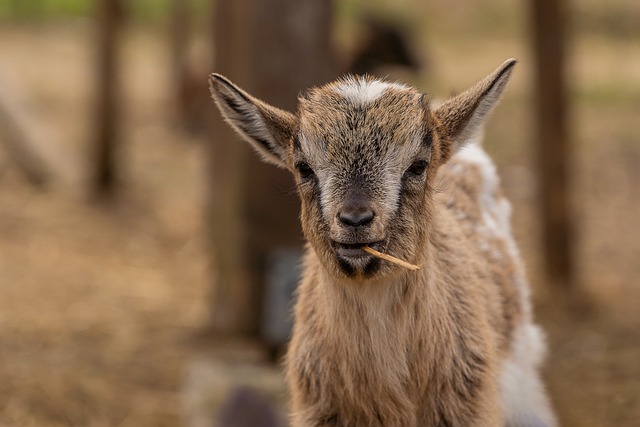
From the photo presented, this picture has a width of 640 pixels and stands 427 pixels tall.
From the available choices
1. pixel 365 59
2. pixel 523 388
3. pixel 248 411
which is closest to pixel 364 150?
pixel 523 388

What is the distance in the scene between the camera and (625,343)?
27.8ft

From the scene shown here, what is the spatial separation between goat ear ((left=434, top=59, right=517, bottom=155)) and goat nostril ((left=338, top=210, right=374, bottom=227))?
647 mm

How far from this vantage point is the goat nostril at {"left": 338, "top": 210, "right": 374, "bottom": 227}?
3.67 m

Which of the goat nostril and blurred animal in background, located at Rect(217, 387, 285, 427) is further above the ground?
the goat nostril

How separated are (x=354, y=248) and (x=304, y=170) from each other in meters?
0.43

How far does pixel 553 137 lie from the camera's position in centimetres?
923

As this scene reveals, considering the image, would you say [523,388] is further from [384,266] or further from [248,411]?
[248,411]

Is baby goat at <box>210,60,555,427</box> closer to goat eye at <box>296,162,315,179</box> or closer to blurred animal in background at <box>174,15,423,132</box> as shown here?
goat eye at <box>296,162,315,179</box>

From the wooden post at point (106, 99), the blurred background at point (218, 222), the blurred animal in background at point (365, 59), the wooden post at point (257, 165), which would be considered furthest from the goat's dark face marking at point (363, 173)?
the blurred animal in background at point (365, 59)

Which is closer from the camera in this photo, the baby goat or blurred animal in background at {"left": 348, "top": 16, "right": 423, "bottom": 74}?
the baby goat

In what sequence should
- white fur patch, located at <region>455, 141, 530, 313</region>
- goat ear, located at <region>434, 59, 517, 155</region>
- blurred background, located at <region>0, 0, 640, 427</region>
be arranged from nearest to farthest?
goat ear, located at <region>434, 59, 517, 155</region>, white fur patch, located at <region>455, 141, 530, 313</region>, blurred background, located at <region>0, 0, 640, 427</region>

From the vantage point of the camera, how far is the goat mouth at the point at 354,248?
147 inches

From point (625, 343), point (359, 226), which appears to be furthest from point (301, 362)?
point (625, 343)

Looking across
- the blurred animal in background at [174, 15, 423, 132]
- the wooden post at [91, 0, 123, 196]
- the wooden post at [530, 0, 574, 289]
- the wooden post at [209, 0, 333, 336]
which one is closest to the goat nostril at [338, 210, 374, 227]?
the wooden post at [209, 0, 333, 336]
